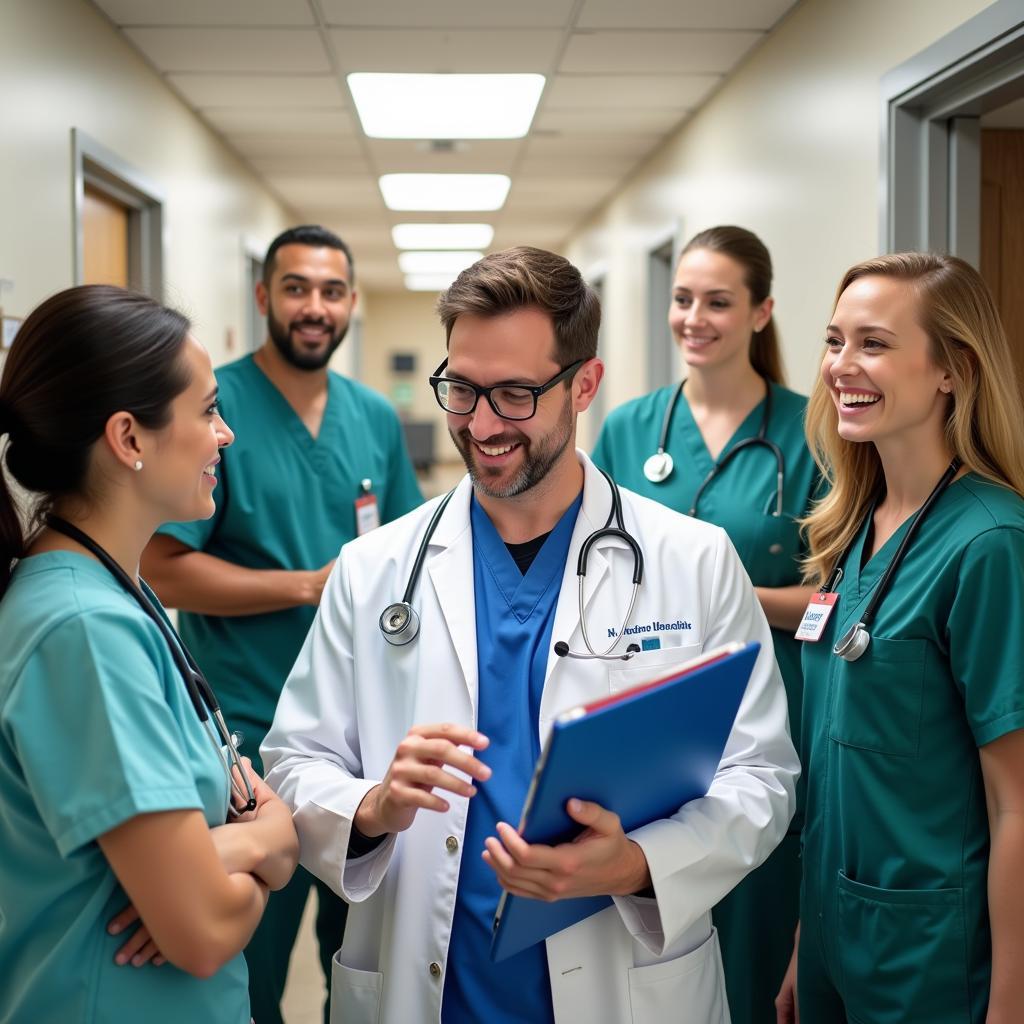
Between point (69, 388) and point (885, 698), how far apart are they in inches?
40.1

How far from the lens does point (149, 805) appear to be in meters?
0.93

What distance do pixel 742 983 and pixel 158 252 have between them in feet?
10.2

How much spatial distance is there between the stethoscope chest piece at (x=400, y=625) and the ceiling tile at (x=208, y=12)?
237 centimetres

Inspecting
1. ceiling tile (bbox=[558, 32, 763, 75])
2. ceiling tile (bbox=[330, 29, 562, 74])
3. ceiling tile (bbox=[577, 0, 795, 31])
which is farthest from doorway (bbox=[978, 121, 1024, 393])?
ceiling tile (bbox=[330, 29, 562, 74])

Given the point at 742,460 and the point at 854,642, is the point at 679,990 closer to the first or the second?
the point at 854,642

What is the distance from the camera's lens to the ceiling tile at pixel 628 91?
3.94 metres

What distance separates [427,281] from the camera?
11.2 m

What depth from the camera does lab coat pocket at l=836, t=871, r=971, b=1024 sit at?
4.40 feet

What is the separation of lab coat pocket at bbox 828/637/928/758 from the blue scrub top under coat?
0.42m

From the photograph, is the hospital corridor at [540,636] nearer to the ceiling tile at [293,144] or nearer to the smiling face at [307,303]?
the smiling face at [307,303]

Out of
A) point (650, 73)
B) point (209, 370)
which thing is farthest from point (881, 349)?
point (650, 73)

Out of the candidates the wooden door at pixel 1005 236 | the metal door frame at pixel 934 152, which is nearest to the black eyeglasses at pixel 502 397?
the metal door frame at pixel 934 152

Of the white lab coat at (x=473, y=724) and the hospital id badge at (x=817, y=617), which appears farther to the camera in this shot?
the hospital id badge at (x=817, y=617)

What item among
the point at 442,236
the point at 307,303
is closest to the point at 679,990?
the point at 307,303
